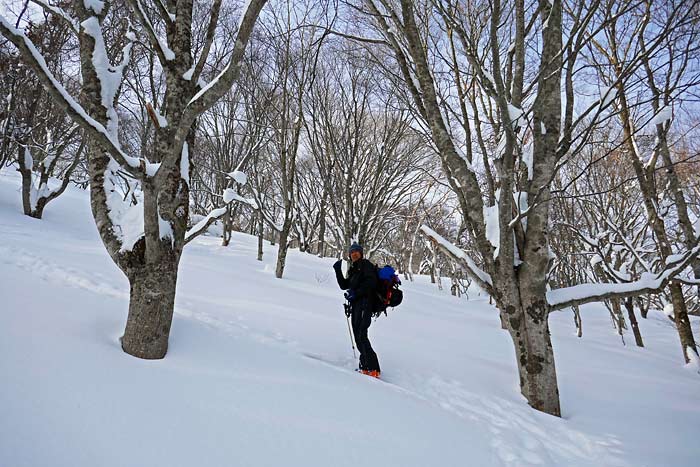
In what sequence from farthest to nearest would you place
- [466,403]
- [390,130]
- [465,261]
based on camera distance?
[390,130]
[465,261]
[466,403]

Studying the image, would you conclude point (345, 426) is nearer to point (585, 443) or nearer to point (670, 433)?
point (585, 443)

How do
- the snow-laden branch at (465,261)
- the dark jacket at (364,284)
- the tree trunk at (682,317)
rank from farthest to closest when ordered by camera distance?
the tree trunk at (682,317)
the dark jacket at (364,284)
the snow-laden branch at (465,261)

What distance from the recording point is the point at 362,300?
415cm

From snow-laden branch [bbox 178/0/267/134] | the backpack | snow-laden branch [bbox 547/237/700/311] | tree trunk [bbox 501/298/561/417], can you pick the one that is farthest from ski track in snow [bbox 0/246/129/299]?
snow-laden branch [bbox 547/237/700/311]

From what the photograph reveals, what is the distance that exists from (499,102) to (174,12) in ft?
9.54

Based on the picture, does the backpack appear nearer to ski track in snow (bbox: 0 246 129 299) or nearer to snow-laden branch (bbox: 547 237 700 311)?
snow-laden branch (bbox: 547 237 700 311)

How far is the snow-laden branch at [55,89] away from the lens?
180 centimetres

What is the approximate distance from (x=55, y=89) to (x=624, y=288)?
191 inches

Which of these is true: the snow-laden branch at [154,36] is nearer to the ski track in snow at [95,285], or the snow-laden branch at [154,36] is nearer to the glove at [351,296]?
the ski track in snow at [95,285]

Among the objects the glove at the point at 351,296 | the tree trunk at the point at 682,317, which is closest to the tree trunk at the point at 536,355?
the glove at the point at 351,296

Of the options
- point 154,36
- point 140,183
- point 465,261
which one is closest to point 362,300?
point 465,261

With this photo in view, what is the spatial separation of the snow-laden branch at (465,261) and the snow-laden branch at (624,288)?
0.64m

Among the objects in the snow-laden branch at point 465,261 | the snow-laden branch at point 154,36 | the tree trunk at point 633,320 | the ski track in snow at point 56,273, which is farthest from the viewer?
the tree trunk at point 633,320

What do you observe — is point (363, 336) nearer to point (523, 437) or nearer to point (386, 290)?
point (386, 290)
